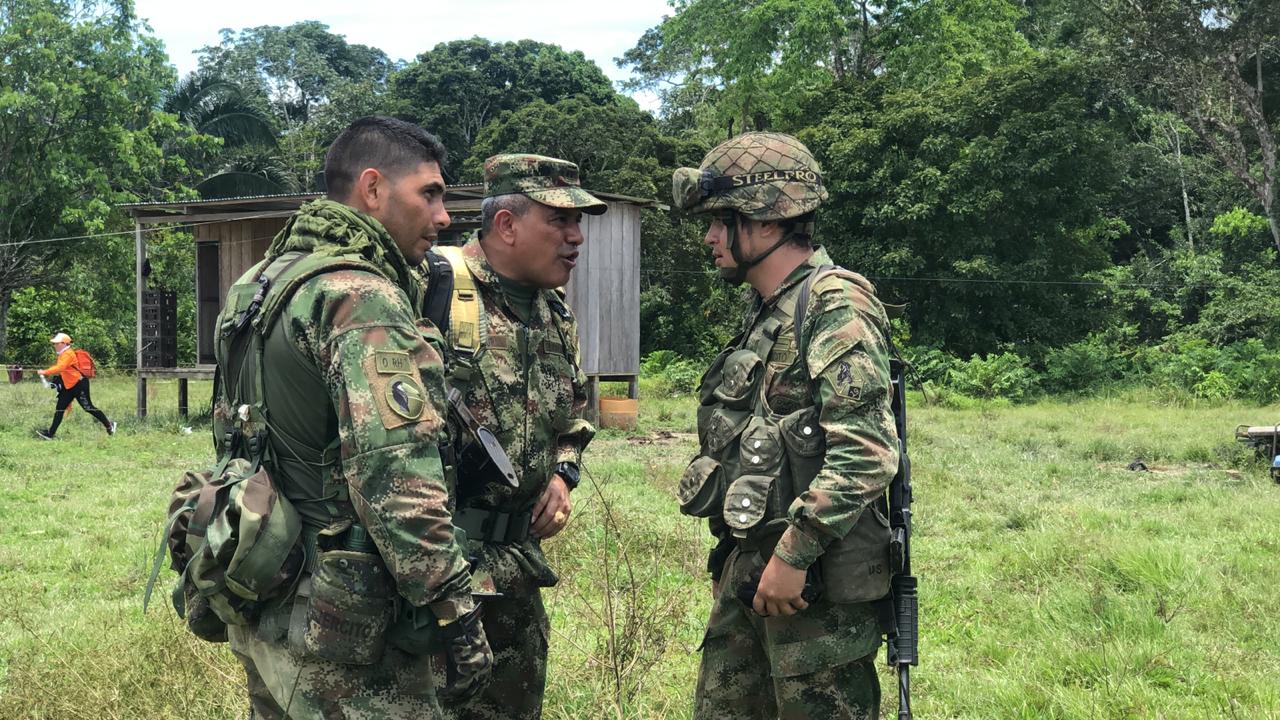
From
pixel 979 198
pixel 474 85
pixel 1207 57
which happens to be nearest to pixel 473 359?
pixel 979 198

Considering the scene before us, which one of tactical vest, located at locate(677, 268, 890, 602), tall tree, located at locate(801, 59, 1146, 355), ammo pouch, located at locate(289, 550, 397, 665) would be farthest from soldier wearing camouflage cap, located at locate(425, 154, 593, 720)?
tall tree, located at locate(801, 59, 1146, 355)

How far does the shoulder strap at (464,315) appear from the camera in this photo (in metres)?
3.12

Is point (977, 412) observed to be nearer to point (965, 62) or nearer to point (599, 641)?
point (965, 62)

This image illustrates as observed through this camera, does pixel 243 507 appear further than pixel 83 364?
No

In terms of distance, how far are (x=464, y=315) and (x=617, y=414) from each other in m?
→ 12.5

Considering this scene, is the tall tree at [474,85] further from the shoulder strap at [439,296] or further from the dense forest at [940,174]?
the shoulder strap at [439,296]

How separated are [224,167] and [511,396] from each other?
118 ft

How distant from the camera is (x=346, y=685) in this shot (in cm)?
226

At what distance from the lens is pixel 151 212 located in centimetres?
1634

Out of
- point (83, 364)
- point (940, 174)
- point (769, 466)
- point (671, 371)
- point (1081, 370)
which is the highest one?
point (940, 174)

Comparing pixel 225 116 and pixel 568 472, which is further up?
pixel 225 116

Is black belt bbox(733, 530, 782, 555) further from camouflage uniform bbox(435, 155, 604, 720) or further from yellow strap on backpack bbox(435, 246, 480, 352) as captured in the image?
yellow strap on backpack bbox(435, 246, 480, 352)

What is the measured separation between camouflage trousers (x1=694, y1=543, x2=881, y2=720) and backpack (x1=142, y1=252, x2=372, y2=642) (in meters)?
1.22

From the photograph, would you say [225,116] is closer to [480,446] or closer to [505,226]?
[505,226]
